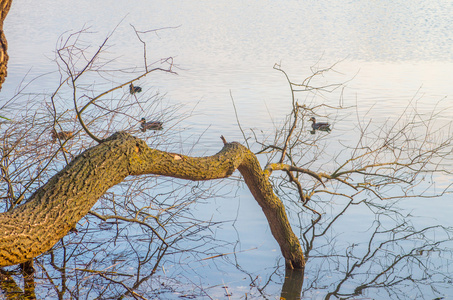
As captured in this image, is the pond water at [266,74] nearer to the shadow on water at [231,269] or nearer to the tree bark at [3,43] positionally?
the shadow on water at [231,269]

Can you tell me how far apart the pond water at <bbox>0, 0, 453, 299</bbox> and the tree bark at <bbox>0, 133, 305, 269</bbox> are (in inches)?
32.3

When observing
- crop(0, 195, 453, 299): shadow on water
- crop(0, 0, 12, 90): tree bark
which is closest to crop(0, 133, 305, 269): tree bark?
crop(0, 0, 12, 90): tree bark

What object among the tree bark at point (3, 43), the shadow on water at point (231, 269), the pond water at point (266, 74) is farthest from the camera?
the pond water at point (266, 74)

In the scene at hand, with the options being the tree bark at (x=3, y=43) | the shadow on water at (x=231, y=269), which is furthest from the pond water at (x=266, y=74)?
the tree bark at (x=3, y=43)

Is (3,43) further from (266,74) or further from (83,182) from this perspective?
(266,74)

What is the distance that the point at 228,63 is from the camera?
1661cm

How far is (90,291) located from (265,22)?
24.0 meters

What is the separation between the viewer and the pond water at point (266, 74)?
4891 mm

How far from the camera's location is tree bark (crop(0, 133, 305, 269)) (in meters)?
2.35

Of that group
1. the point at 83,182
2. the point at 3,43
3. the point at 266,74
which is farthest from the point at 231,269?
the point at 266,74

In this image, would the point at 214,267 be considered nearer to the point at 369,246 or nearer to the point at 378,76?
the point at 369,246

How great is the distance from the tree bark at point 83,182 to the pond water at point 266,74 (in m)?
0.82

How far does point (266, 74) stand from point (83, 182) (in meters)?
12.4

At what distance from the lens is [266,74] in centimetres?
1474
